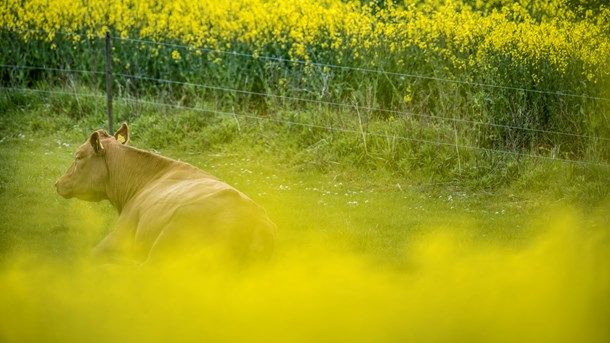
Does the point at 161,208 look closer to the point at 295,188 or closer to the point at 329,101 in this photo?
the point at 295,188

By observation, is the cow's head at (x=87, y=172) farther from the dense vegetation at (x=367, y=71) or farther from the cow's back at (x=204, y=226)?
the dense vegetation at (x=367, y=71)

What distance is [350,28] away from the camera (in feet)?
40.4

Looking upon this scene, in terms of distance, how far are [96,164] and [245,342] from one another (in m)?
2.73

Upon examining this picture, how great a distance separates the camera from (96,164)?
24.0ft

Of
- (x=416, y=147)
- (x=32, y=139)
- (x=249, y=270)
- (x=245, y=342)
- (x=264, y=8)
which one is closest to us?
(x=245, y=342)

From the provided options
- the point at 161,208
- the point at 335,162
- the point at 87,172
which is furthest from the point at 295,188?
the point at 161,208

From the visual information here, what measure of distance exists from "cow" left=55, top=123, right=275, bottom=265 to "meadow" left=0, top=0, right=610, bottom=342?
18cm

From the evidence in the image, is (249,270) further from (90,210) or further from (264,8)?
(264,8)

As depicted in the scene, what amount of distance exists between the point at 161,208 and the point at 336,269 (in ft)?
4.53

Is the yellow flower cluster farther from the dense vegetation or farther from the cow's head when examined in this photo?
the cow's head

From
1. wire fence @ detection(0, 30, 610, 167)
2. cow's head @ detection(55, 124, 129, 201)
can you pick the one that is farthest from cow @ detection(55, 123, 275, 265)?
wire fence @ detection(0, 30, 610, 167)

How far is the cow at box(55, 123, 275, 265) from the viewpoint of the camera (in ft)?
19.6

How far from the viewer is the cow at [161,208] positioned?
19.6ft

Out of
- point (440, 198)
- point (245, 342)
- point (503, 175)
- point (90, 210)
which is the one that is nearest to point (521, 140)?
point (503, 175)
